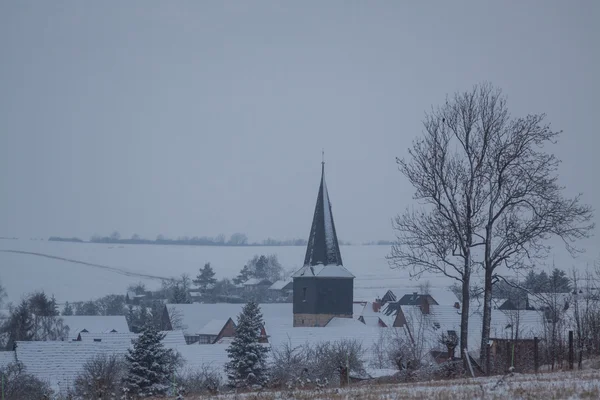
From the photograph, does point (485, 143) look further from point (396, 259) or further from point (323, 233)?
point (323, 233)

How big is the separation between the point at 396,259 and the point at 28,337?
190ft

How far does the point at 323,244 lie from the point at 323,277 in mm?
3044

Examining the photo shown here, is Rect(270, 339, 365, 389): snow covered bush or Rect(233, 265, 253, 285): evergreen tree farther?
Rect(233, 265, 253, 285): evergreen tree

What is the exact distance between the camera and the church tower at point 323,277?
2554 inches

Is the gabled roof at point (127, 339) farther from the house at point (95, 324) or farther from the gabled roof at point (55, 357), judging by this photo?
the house at point (95, 324)

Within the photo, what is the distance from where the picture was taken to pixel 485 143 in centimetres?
2009

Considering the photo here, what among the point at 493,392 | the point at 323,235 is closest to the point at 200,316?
the point at 323,235

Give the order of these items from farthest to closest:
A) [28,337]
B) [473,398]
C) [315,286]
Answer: [28,337] < [315,286] < [473,398]

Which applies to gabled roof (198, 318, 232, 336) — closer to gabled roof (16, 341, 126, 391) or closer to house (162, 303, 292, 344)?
house (162, 303, 292, 344)

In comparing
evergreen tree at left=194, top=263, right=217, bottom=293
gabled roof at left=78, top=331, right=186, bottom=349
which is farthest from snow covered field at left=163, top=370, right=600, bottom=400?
evergreen tree at left=194, top=263, right=217, bottom=293

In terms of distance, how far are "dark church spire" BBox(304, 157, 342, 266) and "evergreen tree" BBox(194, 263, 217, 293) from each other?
248 feet

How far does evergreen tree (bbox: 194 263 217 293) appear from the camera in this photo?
139 metres

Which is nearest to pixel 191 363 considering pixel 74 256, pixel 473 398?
pixel 473 398

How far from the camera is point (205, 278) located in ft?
458
